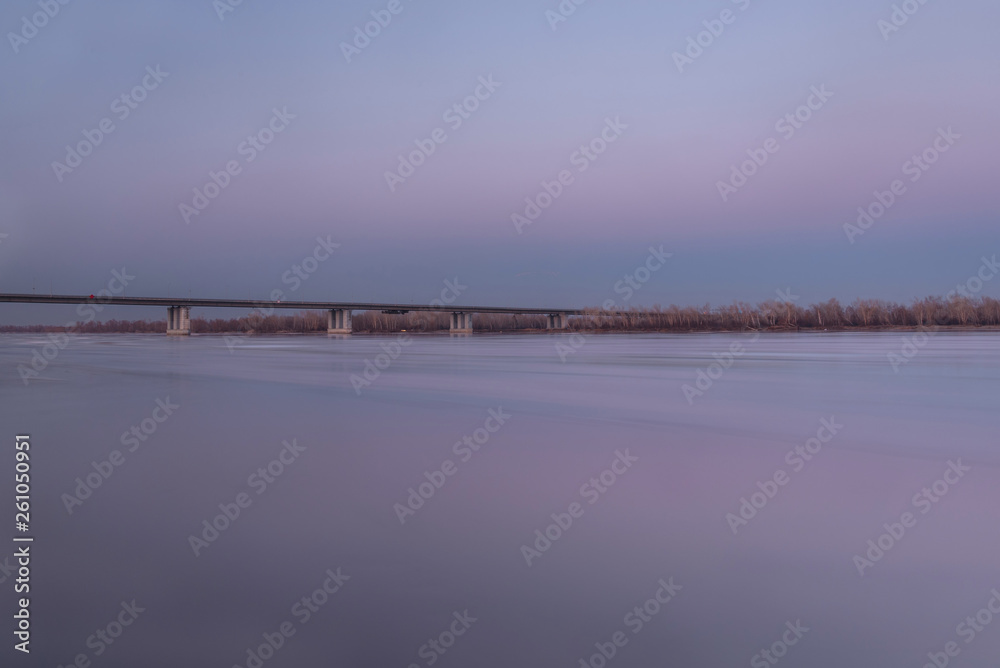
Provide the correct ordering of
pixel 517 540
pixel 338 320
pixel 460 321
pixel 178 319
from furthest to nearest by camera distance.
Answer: pixel 460 321 → pixel 338 320 → pixel 178 319 → pixel 517 540

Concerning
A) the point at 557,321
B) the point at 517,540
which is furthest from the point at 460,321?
the point at 517,540

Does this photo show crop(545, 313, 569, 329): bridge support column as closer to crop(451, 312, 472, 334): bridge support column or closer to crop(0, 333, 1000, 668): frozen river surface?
crop(451, 312, 472, 334): bridge support column

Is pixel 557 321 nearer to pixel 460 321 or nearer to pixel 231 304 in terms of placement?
pixel 460 321

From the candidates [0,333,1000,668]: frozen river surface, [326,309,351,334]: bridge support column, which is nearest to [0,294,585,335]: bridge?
[326,309,351,334]: bridge support column

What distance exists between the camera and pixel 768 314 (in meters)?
57.2

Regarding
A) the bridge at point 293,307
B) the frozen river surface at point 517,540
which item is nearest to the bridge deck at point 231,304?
the bridge at point 293,307

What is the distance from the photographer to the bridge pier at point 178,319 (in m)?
61.4

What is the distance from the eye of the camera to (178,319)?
61.9 metres

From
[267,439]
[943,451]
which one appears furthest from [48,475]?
[943,451]

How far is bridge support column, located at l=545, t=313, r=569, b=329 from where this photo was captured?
78562 mm

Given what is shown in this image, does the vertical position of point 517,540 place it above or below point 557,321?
below

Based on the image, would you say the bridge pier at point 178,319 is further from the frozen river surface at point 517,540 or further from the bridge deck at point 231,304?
the frozen river surface at point 517,540

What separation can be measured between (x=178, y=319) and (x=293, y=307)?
10180 mm

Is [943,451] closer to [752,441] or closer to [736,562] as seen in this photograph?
[752,441]
